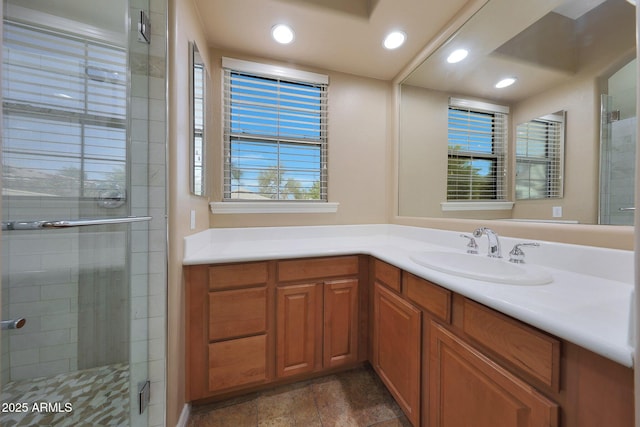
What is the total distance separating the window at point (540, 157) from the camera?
44.9 inches

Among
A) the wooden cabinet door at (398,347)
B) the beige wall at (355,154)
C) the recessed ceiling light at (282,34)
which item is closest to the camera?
the wooden cabinet door at (398,347)

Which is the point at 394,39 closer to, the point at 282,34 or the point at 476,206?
the point at 282,34

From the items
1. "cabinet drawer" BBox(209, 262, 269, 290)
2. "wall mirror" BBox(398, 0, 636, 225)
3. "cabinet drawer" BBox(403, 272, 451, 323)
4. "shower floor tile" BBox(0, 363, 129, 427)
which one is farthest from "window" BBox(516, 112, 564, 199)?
"shower floor tile" BBox(0, 363, 129, 427)

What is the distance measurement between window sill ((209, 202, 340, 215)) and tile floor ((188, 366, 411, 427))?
1.21 m

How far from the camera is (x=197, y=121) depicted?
4.78ft

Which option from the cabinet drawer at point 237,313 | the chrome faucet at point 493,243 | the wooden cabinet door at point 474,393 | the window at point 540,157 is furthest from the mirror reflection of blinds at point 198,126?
the window at point 540,157

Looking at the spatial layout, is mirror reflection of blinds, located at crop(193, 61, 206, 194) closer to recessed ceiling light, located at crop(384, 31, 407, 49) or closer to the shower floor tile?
the shower floor tile

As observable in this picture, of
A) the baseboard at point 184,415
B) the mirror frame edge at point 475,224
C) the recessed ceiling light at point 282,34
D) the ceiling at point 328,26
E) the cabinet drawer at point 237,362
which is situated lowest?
the baseboard at point 184,415

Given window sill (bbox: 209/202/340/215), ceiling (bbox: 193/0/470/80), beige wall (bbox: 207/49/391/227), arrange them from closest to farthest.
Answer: ceiling (bbox: 193/0/470/80)
window sill (bbox: 209/202/340/215)
beige wall (bbox: 207/49/391/227)

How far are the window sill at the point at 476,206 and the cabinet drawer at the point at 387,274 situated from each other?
0.73 meters

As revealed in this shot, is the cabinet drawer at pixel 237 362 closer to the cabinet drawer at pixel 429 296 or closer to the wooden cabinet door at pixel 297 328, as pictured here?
the wooden cabinet door at pixel 297 328

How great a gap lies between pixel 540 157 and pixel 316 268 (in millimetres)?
1345

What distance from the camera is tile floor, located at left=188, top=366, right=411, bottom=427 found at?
1.26 meters

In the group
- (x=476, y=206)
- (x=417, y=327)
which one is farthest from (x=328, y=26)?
(x=417, y=327)
